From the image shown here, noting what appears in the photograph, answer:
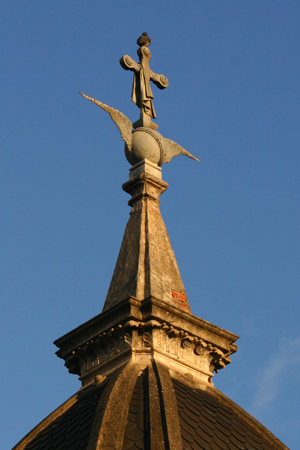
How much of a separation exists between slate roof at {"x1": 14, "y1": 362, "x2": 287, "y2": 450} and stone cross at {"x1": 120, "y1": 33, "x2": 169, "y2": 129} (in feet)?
23.4

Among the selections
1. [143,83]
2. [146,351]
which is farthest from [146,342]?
[143,83]

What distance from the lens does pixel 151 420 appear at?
2234cm

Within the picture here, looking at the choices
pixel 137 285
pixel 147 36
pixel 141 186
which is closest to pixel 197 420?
pixel 137 285

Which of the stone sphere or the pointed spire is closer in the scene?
the pointed spire

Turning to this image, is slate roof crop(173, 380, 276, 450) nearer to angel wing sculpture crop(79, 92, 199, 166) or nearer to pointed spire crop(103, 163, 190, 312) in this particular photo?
pointed spire crop(103, 163, 190, 312)

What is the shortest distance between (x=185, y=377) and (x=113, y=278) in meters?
3.09

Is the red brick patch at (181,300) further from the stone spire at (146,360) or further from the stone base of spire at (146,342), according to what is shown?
the stone base of spire at (146,342)

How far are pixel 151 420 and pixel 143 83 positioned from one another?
401 inches

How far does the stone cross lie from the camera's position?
2972cm

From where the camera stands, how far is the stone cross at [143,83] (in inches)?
1170

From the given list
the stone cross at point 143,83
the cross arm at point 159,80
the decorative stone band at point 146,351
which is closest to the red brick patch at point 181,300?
the decorative stone band at point 146,351

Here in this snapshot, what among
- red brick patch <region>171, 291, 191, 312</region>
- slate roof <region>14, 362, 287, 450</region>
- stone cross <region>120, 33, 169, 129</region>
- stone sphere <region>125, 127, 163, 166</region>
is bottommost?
slate roof <region>14, 362, 287, 450</region>

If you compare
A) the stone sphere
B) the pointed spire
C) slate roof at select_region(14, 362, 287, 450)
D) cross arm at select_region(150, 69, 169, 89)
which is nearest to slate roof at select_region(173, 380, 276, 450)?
slate roof at select_region(14, 362, 287, 450)

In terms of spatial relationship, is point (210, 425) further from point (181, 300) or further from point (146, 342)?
point (181, 300)
